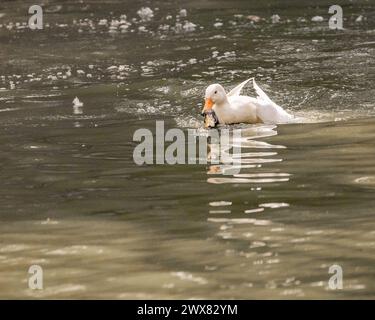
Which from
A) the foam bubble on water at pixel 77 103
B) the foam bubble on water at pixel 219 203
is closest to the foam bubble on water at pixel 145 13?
the foam bubble on water at pixel 77 103

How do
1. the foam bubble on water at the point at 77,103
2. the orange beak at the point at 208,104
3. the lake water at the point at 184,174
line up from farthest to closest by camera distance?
1. the foam bubble on water at the point at 77,103
2. the orange beak at the point at 208,104
3. the lake water at the point at 184,174

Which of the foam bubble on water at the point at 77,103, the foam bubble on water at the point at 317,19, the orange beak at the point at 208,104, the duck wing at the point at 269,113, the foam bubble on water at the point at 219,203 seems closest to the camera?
the foam bubble on water at the point at 219,203

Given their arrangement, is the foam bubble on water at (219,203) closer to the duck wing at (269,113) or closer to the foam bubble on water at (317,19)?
the duck wing at (269,113)

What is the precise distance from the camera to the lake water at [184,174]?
5480 mm

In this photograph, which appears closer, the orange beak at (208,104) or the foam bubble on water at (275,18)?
the orange beak at (208,104)

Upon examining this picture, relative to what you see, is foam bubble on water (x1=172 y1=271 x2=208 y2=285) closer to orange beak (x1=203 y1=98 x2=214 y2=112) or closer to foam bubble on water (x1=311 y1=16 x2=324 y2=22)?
orange beak (x1=203 y1=98 x2=214 y2=112)

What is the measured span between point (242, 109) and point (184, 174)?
2563 millimetres

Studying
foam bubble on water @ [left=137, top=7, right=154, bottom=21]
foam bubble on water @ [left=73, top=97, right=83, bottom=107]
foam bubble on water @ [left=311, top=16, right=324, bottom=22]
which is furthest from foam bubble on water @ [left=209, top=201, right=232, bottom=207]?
foam bubble on water @ [left=137, top=7, right=154, bottom=21]

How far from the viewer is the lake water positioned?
5.48 metres

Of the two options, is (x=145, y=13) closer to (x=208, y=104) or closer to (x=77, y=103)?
(x=77, y=103)

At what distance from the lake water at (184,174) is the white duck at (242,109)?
15cm

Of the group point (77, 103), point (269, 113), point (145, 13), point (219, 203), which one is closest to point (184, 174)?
point (219, 203)

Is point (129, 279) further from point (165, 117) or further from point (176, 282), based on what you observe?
point (165, 117)

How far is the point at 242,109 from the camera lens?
33.4 feet
